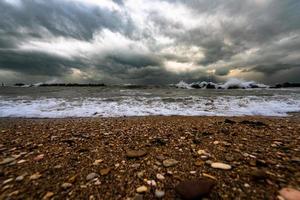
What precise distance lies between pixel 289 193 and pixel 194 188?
93 centimetres

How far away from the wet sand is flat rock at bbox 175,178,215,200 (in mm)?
45

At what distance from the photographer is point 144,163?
245cm

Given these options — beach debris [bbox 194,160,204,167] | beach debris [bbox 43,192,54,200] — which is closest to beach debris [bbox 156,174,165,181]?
beach debris [bbox 194,160,204,167]

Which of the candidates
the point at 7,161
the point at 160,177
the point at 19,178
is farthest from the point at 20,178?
the point at 160,177

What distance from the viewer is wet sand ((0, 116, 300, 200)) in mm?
1822

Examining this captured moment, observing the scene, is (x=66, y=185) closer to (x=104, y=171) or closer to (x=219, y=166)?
(x=104, y=171)

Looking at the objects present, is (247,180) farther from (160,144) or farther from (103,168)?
(103,168)

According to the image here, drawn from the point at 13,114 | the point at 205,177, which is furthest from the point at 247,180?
the point at 13,114

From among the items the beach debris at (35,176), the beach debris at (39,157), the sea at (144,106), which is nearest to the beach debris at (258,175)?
the beach debris at (35,176)

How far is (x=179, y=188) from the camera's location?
1.76 m

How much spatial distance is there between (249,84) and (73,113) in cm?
4659

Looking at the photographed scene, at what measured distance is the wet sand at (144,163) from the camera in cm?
182

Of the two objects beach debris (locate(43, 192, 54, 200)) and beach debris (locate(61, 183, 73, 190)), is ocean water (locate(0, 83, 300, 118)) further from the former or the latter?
beach debris (locate(43, 192, 54, 200))

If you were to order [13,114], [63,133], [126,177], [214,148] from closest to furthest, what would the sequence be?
[126,177] → [214,148] → [63,133] → [13,114]
